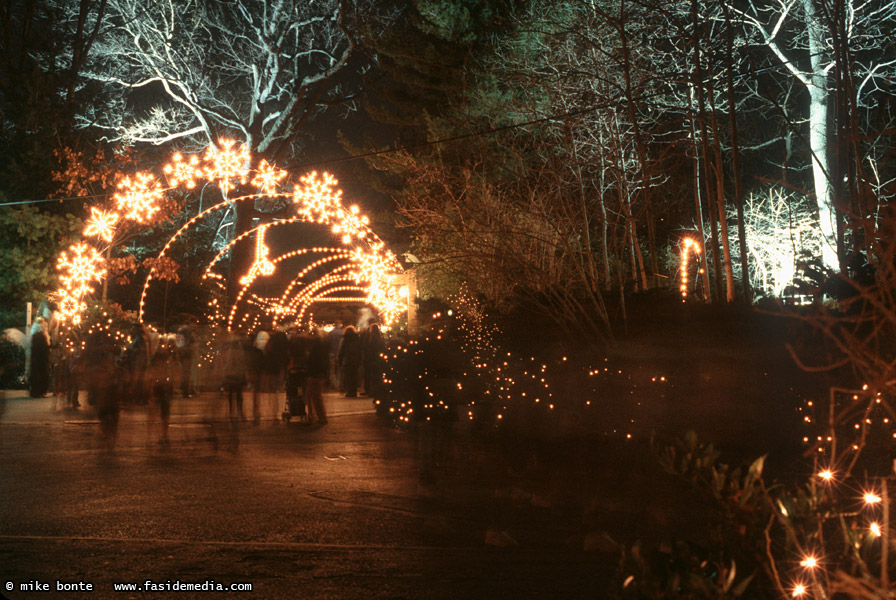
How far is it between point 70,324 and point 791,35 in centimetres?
1942

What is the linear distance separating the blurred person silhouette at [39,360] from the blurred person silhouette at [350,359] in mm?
6150

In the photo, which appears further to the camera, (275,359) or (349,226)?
(349,226)

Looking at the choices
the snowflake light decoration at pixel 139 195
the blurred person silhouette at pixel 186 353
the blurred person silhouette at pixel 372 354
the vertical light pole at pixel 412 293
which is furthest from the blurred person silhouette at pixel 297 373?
the vertical light pole at pixel 412 293

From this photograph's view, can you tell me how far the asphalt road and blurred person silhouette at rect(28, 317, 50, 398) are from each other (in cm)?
549

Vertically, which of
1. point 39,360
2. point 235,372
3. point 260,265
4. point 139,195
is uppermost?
point 139,195

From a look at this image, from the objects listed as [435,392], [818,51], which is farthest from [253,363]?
[818,51]

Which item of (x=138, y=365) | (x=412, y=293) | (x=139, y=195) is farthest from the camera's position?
(x=412, y=293)

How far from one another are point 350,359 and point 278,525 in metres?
11.4

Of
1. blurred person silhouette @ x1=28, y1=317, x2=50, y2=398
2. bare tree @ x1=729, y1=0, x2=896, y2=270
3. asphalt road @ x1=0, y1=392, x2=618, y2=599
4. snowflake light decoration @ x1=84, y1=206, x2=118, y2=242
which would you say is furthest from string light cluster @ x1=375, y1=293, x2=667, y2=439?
bare tree @ x1=729, y1=0, x2=896, y2=270

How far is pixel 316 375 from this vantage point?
1298 centimetres

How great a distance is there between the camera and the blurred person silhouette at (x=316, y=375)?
41.9ft

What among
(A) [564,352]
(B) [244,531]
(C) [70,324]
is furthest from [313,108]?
(B) [244,531]

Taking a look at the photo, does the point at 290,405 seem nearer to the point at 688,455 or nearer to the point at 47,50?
the point at 688,455

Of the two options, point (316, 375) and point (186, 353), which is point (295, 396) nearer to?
point (316, 375)
